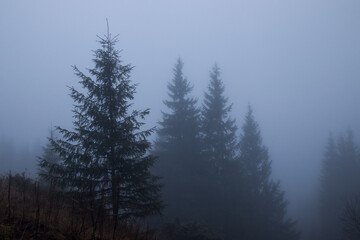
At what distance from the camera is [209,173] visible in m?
18.4

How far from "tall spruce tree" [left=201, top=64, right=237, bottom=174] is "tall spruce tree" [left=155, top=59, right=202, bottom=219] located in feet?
2.68

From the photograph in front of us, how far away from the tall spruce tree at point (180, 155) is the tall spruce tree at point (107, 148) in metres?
7.91

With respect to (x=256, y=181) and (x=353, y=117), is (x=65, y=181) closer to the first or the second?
(x=256, y=181)

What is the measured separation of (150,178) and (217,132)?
999 cm

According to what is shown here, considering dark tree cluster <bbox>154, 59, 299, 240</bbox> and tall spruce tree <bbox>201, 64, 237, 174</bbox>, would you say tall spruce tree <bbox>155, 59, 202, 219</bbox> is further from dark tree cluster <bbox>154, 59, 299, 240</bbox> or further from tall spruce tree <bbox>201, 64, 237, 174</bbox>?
tall spruce tree <bbox>201, 64, 237, 174</bbox>

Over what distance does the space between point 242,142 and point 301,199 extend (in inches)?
1939

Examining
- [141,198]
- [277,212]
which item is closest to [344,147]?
[277,212]

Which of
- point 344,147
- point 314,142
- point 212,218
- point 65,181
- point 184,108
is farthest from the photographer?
point 314,142

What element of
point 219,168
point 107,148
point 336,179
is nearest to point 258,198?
point 219,168

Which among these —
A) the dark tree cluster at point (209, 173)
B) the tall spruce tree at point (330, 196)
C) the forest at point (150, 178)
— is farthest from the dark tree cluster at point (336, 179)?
the dark tree cluster at point (209, 173)

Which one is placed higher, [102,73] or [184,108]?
[184,108]

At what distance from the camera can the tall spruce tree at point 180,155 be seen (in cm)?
1770

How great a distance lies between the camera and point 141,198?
9.77 meters

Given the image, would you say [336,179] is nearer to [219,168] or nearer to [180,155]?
[219,168]
